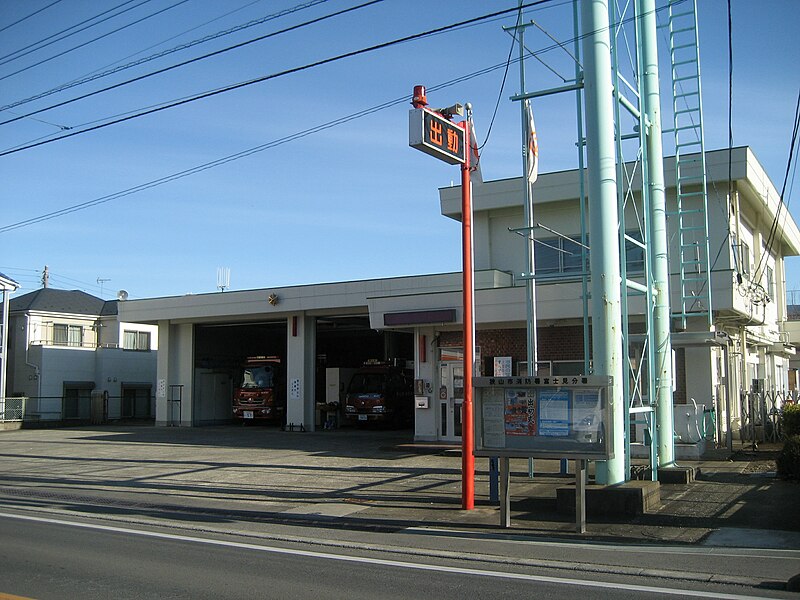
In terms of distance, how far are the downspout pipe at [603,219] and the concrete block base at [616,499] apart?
25.6 inches

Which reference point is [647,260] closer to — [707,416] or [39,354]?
[707,416]

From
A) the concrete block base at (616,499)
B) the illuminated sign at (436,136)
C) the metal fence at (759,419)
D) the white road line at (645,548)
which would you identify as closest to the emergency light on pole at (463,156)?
the illuminated sign at (436,136)

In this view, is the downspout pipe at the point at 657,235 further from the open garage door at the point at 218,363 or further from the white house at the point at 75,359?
the white house at the point at 75,359

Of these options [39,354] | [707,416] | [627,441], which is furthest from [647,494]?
[39,354]

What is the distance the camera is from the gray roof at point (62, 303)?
45.3 metres

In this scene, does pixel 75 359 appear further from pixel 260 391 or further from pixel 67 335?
pixel 260 391

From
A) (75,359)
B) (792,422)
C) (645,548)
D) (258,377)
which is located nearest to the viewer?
(645,548)

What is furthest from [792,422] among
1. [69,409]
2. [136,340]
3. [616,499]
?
[136,340]

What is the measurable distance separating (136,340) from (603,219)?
40.0 meters

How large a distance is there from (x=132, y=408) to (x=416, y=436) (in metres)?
26.1

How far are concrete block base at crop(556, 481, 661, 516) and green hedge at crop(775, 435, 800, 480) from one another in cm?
371

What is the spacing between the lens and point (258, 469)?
1925 cm

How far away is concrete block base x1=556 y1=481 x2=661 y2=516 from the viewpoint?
39.3ft

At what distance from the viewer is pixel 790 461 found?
14938 mm
